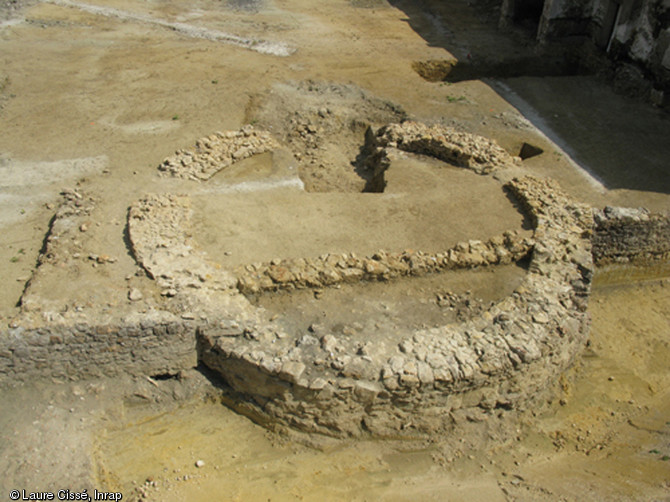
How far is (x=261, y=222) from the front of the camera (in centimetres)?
836

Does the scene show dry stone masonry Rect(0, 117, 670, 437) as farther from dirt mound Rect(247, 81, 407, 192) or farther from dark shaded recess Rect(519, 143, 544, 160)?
dark shaded recess Rect(519, 143, 544, 160)

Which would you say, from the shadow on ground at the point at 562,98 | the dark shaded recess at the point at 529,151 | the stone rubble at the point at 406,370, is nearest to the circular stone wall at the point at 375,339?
the stone rubble at the point at 406,370

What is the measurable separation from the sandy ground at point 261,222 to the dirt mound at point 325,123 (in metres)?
0.25

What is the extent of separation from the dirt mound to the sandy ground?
0.82ft

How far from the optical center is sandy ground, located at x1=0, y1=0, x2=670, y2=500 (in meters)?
6.10

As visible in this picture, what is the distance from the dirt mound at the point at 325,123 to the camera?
10.8 metres

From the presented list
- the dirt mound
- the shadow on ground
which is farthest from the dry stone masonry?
the shadow on ground

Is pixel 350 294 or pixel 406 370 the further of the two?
pixel 350 294

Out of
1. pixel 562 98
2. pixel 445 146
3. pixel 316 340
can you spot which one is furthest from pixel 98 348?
pixel 562 98

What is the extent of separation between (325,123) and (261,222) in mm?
4363

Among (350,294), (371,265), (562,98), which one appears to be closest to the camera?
(350,294)


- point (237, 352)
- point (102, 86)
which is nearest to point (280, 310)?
point (237, 352)

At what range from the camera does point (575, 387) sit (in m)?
7.74

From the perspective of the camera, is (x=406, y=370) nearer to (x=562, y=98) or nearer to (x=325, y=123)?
(x=325, y=123)
